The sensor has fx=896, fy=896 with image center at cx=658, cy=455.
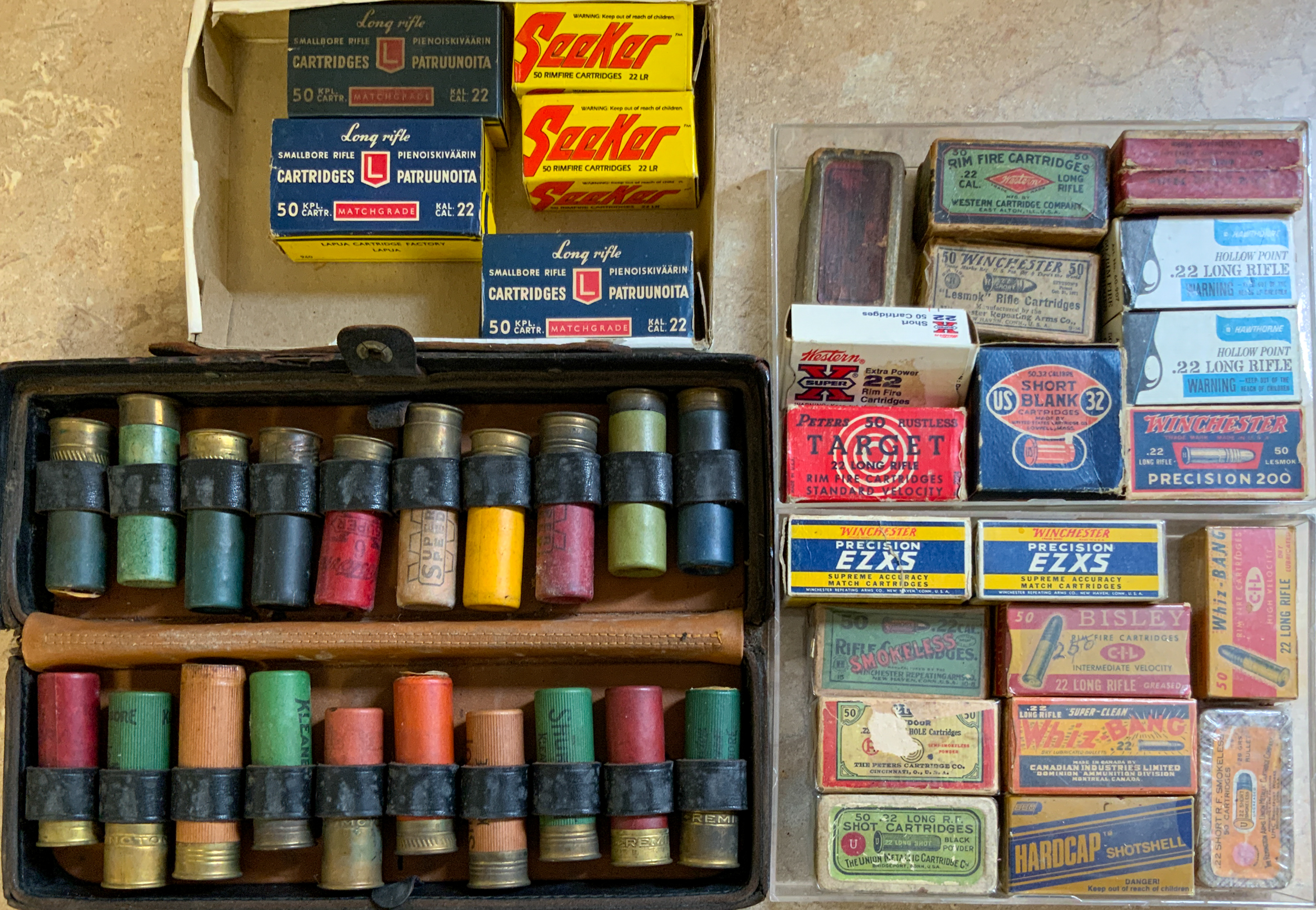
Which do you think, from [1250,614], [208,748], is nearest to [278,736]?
[208,748]

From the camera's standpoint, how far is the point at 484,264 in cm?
147

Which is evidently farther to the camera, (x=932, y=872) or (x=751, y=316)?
(x=751, y=316)

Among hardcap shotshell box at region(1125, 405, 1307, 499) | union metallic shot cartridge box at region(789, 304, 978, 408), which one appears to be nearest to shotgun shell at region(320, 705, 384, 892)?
union metallic shot cartridge box at region(789, 304, 978, 408)

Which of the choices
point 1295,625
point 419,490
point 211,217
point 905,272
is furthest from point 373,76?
point 1295,625

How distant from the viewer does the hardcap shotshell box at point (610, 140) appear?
1482 mm

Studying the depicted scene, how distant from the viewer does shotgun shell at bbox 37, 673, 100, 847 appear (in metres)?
1.36

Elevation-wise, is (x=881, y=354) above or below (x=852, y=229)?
below

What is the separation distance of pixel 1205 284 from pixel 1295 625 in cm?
55

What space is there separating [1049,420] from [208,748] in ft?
4.54

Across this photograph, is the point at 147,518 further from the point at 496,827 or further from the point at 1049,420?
the point at 1049,420

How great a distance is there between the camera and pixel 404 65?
151 cm

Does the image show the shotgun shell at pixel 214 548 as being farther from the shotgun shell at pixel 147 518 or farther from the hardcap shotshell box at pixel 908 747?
the hardcap shotshell box at pixel 908 747

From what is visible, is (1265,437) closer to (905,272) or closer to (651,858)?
(905,272)

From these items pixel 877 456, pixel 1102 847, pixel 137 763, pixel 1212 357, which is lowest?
pixel 1102 847
